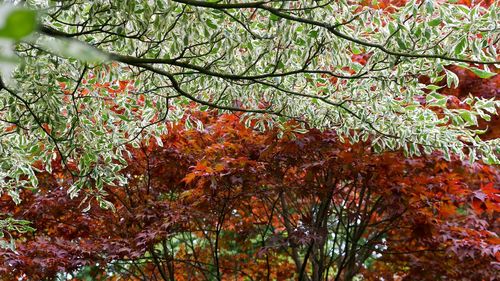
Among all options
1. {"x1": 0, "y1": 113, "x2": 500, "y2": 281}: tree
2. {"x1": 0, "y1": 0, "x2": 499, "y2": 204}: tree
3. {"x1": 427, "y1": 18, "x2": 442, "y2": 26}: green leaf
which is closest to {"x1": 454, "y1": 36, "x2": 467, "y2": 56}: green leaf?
{"x1": 0, "y1": 0, "x2": 499, "y2": 204}: tree

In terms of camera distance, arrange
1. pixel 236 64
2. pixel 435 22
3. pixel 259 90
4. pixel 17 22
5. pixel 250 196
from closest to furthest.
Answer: pixel 17 22
pixel 435 22
pixel 236 64
pixel 259 90
pixel 250 196

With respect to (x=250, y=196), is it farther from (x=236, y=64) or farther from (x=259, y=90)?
(x=236, y=64)

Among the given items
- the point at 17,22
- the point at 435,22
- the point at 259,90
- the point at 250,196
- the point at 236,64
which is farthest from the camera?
the point at 250,196

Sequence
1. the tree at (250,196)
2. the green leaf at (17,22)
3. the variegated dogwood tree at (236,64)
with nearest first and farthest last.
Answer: the green leaf at (17,22) < the variegated dogwood tree at (236,64) < the tree at (250,196)

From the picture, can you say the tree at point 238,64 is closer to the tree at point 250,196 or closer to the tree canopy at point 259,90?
the tree canopy at point 259,90

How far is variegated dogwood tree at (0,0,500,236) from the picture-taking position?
229cm

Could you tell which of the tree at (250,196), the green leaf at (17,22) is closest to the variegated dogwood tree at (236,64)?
the tree at (250,196)

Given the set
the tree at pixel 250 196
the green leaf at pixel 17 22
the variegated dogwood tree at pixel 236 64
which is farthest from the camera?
the tree at pixel 250 196

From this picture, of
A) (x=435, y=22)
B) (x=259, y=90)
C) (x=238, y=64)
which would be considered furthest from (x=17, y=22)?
(x=259, y=90)

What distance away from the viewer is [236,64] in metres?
2.68

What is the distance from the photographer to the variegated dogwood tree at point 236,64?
2.29 meters

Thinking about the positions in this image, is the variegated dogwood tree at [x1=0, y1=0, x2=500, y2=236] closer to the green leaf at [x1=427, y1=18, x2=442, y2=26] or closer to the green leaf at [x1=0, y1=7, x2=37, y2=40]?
the green leaf at [x1=427, y1=18, x2=442, y2=26]

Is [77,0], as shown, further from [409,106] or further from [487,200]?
[487,200]

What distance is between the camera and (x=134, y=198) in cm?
463
